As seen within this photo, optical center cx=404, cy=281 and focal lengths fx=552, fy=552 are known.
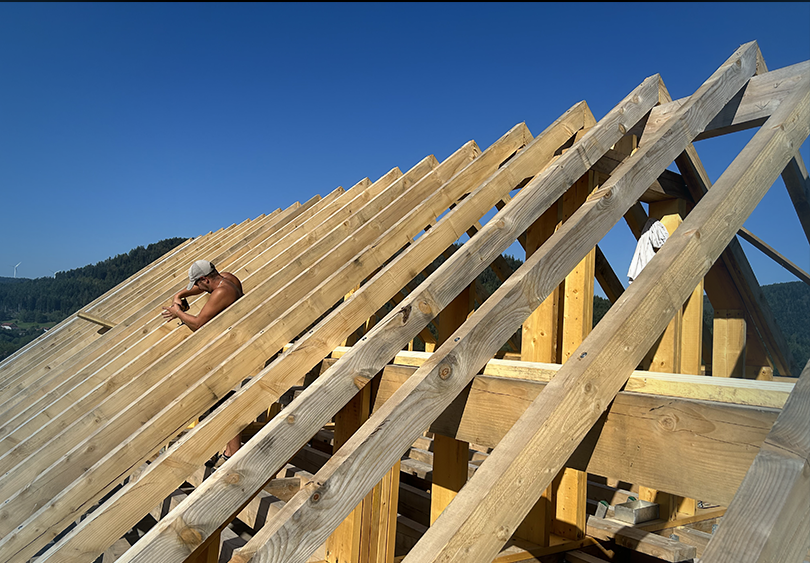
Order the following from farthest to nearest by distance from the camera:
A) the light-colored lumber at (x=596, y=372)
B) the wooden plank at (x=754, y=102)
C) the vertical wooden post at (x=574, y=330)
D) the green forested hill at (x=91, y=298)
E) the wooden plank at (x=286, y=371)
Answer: the green forested hill at (x=91, y=298) < the vertical wooden post at (x=574, y=330) < the wooden plank at (x=754, y=102) < the wooden plank at (x=286, y=371) < the light-colored lumber at (x=596, y=372)

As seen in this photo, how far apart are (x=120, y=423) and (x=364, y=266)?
1.52m

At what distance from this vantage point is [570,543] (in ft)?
10.5

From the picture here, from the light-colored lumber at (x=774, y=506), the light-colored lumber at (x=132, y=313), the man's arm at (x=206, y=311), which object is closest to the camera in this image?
the light-colored lumber at (x=774, y=506)

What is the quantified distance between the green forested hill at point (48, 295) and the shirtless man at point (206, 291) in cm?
951

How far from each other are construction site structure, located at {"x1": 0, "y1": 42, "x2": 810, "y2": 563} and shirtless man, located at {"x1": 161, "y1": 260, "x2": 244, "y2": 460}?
192 millimetres

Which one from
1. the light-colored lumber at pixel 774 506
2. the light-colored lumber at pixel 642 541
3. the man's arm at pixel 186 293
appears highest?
the man's arm at pixel 186 293

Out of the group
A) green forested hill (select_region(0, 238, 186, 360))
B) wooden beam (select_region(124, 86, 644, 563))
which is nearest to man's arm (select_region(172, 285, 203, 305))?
wooden beam (select_region(124, 86, 644, 563))

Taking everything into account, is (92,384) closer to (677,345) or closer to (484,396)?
(484,396)

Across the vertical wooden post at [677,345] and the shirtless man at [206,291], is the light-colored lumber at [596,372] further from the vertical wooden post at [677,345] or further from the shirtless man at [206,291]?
the shirtless man at [206,291]

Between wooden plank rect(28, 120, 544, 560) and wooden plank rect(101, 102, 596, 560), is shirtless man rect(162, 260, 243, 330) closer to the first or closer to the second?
wooden plank rect(28, 120, 544, 560)

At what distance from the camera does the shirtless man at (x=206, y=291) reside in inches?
153

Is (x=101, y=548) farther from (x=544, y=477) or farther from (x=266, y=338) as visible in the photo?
(x=544, y=477)

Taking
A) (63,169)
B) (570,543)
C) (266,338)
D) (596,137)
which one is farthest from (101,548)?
(63,169)

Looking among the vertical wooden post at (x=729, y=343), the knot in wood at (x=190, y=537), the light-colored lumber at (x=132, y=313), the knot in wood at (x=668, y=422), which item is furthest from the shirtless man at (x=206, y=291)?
the vertical wooden post at (x=729, y=343)
